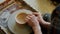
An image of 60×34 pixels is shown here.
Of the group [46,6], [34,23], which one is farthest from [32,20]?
[46,6]

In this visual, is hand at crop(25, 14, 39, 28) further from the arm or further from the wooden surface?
the wooden surface

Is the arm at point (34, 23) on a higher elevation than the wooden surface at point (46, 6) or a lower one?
lower

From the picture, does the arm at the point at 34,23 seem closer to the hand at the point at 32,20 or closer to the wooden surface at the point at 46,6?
the hand at the point at 32,20

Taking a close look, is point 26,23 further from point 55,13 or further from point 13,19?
point 55,13

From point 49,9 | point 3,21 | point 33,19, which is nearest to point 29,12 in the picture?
point 33,19

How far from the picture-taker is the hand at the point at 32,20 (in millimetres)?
927

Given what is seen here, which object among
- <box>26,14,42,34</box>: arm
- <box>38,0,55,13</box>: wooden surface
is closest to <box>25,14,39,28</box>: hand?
<box>26,14,42,34</box>: arm

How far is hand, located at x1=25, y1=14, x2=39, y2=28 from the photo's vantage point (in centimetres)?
Answer: 93

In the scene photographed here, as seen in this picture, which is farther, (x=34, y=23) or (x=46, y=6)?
(x=46, y=6)

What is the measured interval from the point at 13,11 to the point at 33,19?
0.60 feet

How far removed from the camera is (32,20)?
3.07 ft

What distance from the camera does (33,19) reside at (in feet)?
3.08

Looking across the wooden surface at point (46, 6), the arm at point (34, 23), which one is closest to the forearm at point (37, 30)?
the arm at point (34, 23)

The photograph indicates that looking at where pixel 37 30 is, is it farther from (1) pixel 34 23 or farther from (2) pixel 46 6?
(2) pixel 46 6
